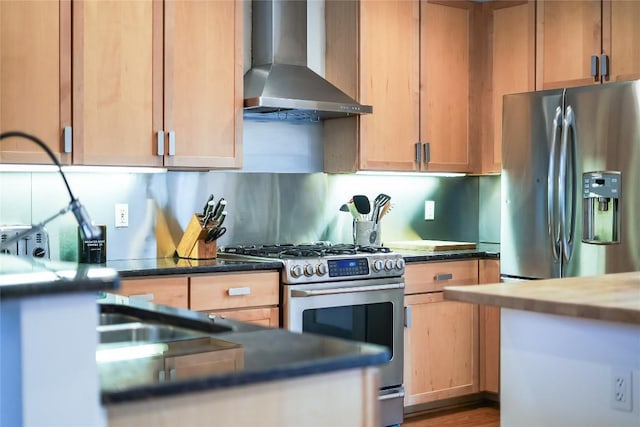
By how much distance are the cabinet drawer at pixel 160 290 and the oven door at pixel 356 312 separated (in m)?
0.51

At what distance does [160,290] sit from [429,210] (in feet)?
7.32

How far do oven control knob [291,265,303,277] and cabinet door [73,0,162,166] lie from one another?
0.77m

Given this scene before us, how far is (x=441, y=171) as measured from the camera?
200 inches

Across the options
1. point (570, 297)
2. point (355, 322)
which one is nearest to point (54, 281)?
point (570, 297)

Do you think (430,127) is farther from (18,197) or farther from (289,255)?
(18,197)

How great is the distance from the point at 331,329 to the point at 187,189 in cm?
102

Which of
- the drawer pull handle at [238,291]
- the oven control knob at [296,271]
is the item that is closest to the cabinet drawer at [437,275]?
the oven control knob at [296,271]

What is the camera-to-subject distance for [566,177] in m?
4.44

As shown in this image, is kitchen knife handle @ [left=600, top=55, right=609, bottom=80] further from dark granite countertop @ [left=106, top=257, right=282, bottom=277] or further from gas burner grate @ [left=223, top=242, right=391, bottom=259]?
dark granite countertop @ [left=106, top=257, right=282, bottom=277]

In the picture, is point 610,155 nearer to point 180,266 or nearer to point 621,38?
point 621,38

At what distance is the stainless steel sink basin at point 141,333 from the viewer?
6.70 feet

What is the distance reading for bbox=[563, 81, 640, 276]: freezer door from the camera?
4184mm

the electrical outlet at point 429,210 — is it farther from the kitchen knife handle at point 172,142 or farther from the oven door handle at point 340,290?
the kitchen knife handle at point 172,142

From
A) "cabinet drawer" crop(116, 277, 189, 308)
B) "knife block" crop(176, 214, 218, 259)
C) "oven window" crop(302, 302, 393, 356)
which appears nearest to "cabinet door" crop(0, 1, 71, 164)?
"cabinet drawer" crop(116, 277, 189, 308)
